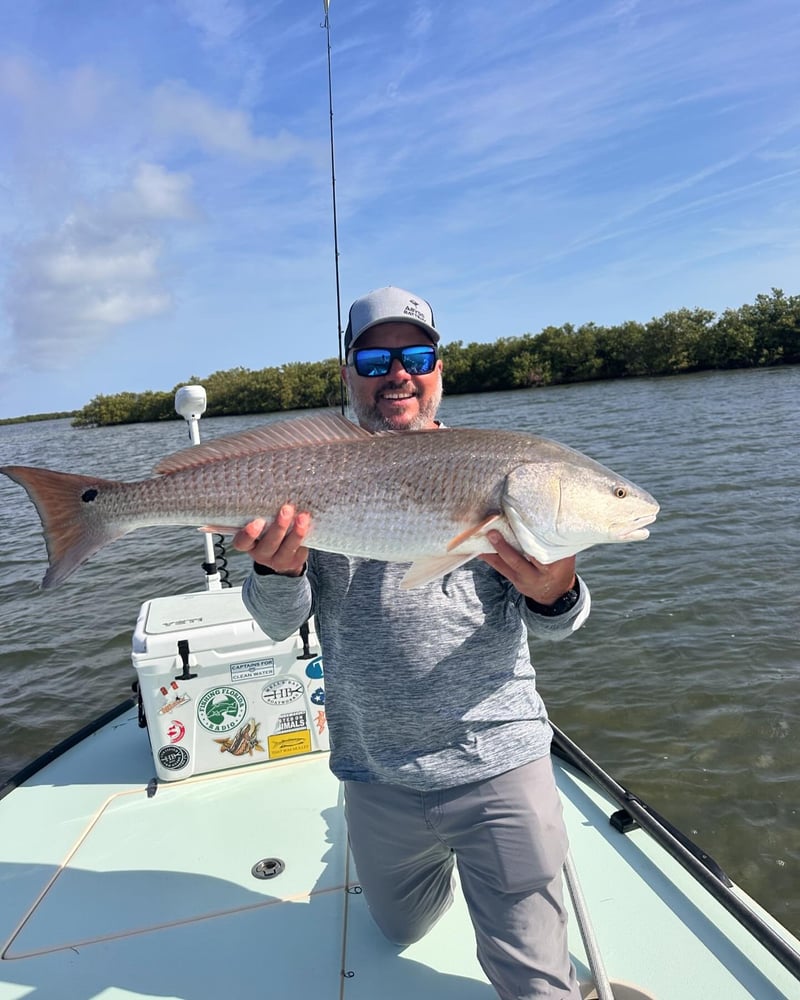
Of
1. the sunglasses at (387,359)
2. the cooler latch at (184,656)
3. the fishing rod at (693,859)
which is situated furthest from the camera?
the cooler latch at (184,656)

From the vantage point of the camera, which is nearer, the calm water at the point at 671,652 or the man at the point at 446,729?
the man at the point at 446,729

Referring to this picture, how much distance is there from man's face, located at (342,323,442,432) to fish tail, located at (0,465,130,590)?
3.90ft

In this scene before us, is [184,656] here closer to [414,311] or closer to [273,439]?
[273,439]

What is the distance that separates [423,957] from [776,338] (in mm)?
63746

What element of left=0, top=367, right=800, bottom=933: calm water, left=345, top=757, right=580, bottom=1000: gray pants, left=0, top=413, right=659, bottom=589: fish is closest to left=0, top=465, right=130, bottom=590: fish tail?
left=0, top=413, right=659, bottom=589: fish

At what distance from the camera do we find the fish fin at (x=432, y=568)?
7.78ft

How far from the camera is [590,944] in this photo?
2662mm

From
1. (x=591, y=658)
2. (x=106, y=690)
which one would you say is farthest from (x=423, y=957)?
(x=106, y=690)

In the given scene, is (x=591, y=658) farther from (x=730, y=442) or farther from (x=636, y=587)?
(x=730, y=442)

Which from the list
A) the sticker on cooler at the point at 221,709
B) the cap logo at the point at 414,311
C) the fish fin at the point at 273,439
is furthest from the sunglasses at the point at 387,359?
the sticker on cooler at the point at 221,709

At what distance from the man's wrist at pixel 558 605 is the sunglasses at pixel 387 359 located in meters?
1.19

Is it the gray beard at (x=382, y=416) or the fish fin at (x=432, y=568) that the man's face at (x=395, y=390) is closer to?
the gray beard at (x=382, y=416)

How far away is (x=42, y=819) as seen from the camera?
13.0ft

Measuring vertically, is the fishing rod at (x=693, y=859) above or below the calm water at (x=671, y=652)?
above
